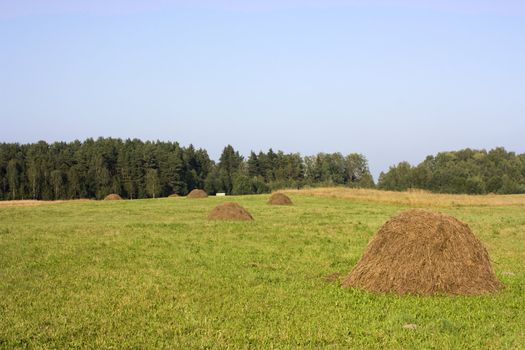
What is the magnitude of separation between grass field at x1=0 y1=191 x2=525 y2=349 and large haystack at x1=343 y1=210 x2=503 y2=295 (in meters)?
0.53

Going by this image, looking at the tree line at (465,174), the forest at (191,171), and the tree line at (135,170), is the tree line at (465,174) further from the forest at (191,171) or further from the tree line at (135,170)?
the tree line at (135,170)

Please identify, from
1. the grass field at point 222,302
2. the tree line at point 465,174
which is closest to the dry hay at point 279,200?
the grass field at point 222,302

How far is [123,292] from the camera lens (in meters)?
13.0

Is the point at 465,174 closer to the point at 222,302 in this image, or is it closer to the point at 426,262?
the point at 426,262

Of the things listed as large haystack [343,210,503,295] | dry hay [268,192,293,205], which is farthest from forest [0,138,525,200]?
large haystack [343,210,503,295]

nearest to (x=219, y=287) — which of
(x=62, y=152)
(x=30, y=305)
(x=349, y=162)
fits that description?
(x=30, y=305)

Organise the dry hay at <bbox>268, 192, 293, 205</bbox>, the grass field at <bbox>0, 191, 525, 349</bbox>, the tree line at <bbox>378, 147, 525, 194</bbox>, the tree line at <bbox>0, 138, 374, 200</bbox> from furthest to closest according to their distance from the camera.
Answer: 1. the tree line at <bbox>378, 147, 525, 194</bbox>
2. the tree line at <bbox>0, 138, 374, 200</bbox>
3. the dry hay at <bbox>268, 192, 293, 205</bbox>
4. the grass field at <bbox>0, 191, 525, 349</bbox>

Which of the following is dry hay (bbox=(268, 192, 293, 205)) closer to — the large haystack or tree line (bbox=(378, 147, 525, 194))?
the large haystack

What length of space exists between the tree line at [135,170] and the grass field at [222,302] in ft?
273

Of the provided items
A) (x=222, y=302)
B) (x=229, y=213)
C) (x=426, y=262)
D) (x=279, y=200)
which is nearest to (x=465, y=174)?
(x=279, y=200)

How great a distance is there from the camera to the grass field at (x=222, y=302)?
9.22 metres

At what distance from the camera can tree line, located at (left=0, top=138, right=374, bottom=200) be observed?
99750mm

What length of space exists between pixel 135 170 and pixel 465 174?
80.8 meters

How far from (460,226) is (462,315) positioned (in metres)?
3.66
